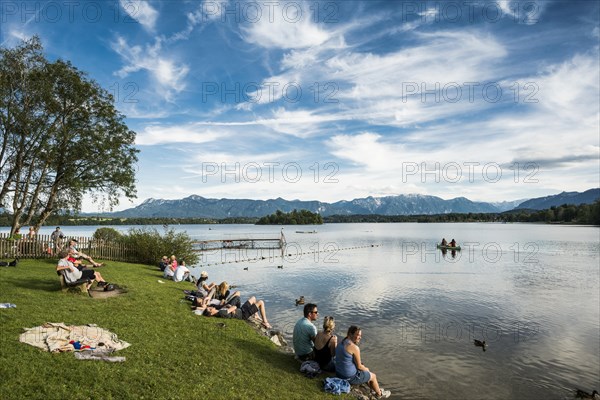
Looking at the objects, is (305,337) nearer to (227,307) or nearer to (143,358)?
(143,358)

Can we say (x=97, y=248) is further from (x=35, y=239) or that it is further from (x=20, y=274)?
(x=20, y=274)

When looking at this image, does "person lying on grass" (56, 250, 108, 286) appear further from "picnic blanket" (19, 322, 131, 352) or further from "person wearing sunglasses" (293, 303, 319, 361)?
"person wearing sunglasses" (293, 303, 319, 361)

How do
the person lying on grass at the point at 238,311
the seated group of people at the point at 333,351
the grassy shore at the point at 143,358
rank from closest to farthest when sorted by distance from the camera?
the grassy shore at the point at 143,358 → the seated group of people at the point at 333,351 → the person lying on grass at the point at 238,311

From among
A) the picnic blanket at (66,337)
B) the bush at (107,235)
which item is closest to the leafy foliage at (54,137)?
the bush at (107,235)

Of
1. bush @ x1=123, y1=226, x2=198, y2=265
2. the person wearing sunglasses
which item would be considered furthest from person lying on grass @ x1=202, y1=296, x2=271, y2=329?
bush @ x1=123, y1=226, x2=198, y2=265

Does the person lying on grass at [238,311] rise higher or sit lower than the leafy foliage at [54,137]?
lower

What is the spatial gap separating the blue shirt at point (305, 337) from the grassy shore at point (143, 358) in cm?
54

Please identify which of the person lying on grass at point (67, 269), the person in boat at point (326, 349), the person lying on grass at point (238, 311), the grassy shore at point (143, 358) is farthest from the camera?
the person lying on grass at point (238, 311)

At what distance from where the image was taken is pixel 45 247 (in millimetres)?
26266

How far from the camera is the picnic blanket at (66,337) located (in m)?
9.54

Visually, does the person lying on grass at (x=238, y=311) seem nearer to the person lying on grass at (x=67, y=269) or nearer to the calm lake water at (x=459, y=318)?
the calm lake water at (x=459, y=318)

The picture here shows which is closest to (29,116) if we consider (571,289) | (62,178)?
(62,178)

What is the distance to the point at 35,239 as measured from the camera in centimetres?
2591

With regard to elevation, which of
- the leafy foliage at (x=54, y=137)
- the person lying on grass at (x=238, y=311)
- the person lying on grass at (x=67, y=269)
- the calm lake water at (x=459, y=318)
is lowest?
the calm lake water at (x=459, y=318)
